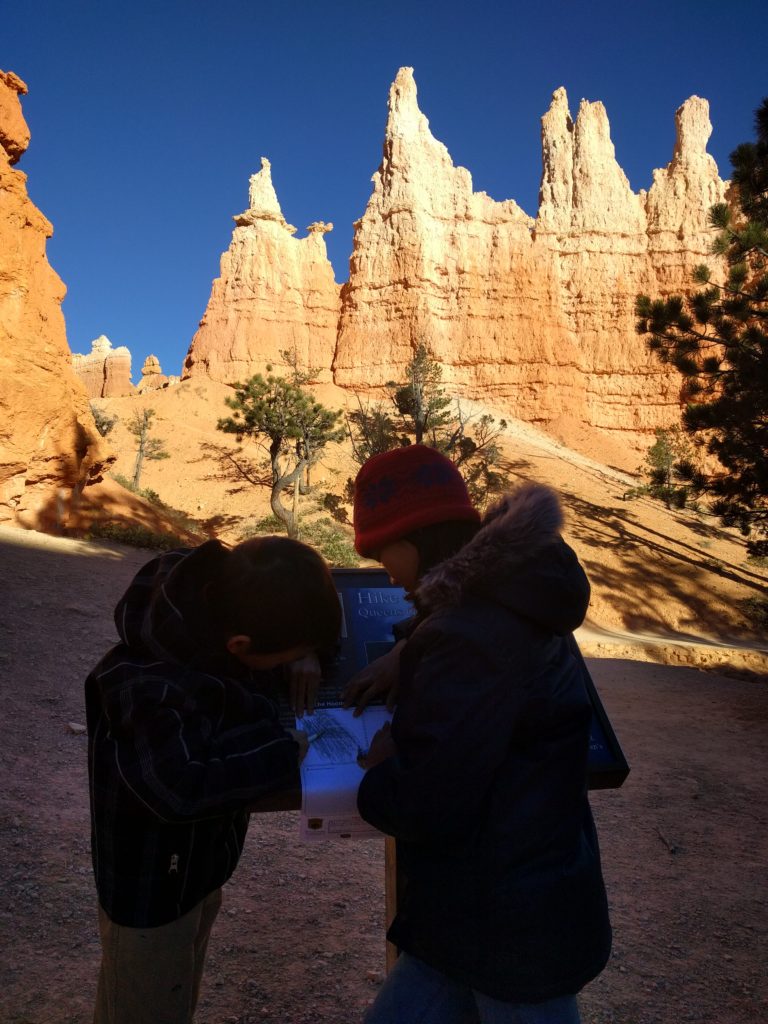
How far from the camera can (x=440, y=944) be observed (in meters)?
1.36

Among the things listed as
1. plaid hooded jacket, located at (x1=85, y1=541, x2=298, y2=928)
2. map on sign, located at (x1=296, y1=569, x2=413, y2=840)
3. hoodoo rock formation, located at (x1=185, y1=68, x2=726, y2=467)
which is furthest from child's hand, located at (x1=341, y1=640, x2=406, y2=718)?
hoodoo rock formation, located at (x1=185, y1=68, x2=726, y2=467)

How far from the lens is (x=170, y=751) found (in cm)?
138

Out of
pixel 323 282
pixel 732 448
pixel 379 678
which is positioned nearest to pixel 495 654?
pixel 379 678

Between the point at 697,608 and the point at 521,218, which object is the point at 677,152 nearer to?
the point at 521,218

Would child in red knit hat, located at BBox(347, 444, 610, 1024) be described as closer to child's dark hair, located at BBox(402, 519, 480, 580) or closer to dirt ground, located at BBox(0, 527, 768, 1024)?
child's dark hair, located at BBox(402, 519, 480, 580)

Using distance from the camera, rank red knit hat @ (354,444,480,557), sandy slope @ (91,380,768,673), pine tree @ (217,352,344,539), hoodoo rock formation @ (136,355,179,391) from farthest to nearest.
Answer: hoodoo rock formation @ (136,355,179,391) < pine tree @ (217,352,344,539) < sandy slope @ (91,380,768,673) < red knit hat @ (354,444,480,557)

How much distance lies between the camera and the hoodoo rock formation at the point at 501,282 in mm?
46281

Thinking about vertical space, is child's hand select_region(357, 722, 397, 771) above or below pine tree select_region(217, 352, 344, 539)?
below

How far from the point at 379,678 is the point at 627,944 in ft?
8.72

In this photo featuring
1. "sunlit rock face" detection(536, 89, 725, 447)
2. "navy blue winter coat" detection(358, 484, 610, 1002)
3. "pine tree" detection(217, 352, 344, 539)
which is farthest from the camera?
"sunlit rock face" detection(536, 89, 725, 447)

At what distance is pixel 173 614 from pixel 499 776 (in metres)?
0.80

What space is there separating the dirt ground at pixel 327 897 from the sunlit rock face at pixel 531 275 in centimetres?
4048

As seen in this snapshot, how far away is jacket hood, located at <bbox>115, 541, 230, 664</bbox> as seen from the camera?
1491 mm

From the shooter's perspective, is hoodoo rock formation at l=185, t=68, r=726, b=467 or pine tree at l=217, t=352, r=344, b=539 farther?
hoodoo rock formation at l=185, t=68, r=726, b=467
